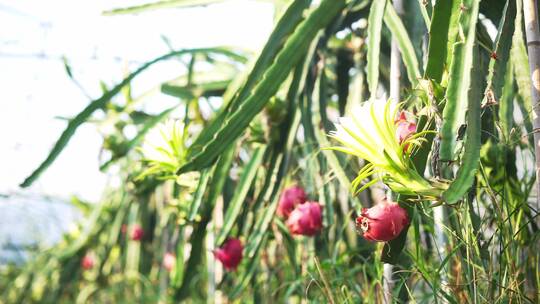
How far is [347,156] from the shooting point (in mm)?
1563

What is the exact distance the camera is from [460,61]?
94cm

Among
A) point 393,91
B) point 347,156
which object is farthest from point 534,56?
point 347,156

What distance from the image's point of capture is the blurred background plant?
0.98 meters

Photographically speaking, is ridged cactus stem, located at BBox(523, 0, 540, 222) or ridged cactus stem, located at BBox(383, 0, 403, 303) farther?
ridged cactus stem, located at BBox(383, 0, 403, 303)

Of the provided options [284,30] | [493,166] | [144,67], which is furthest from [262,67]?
[493,166]

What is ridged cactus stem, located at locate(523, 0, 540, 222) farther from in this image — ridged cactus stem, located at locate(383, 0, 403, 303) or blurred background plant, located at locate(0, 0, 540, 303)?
ridged cactus stem, located at locate(383, 0, 403, 303)

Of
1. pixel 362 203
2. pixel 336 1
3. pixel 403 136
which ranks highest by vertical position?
pixel 336 1

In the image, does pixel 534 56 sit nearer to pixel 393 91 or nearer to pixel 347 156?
pixel 393 91

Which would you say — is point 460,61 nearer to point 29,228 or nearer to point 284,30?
point 284,30

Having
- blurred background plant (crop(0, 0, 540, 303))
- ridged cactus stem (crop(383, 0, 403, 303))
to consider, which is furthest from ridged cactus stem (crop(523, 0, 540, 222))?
ridged cactus stem (crop(383, 0, 403, 303))

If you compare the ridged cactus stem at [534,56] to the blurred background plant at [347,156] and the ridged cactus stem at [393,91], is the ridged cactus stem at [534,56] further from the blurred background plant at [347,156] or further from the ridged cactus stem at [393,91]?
the ridged cactus stem at [393,91]

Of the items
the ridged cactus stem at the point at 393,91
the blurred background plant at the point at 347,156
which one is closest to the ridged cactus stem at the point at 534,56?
the blurred background plant at the point at 347,156

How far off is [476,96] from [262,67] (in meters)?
0.66

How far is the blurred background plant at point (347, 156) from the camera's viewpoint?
98cm
